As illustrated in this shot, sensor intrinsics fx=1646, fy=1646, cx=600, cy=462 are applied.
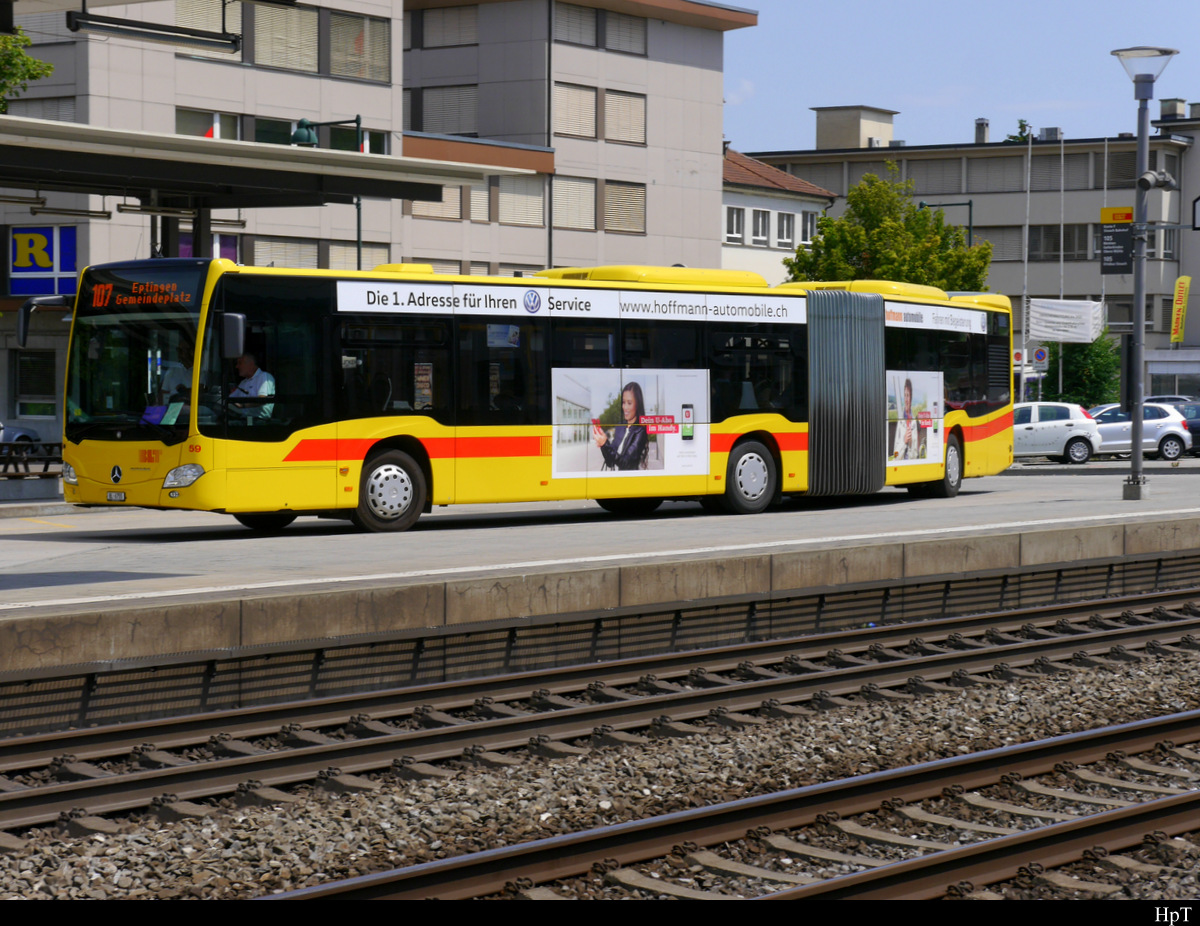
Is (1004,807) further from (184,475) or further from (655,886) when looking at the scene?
(184,475)

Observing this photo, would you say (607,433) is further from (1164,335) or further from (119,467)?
(1164,335)

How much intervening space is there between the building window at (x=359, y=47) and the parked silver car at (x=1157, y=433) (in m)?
22.4

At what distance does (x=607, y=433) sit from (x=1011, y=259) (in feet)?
222

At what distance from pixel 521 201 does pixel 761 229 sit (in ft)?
55.5

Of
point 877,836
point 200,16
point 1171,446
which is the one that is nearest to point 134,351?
point 877,836

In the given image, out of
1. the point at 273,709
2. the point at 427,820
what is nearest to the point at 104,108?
the point at 273,709

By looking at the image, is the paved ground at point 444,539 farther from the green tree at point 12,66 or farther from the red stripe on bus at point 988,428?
the green tree at point 12,66

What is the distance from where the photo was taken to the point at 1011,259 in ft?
273

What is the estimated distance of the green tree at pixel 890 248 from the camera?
54022 mm

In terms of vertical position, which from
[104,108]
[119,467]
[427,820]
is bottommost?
[427,820]

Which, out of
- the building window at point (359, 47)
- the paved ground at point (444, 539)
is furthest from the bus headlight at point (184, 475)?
the building window at point (359, 47)

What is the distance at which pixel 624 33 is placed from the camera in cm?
5675

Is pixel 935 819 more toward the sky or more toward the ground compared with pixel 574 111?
more toward the ground

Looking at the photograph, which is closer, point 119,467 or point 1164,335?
point 119,467
